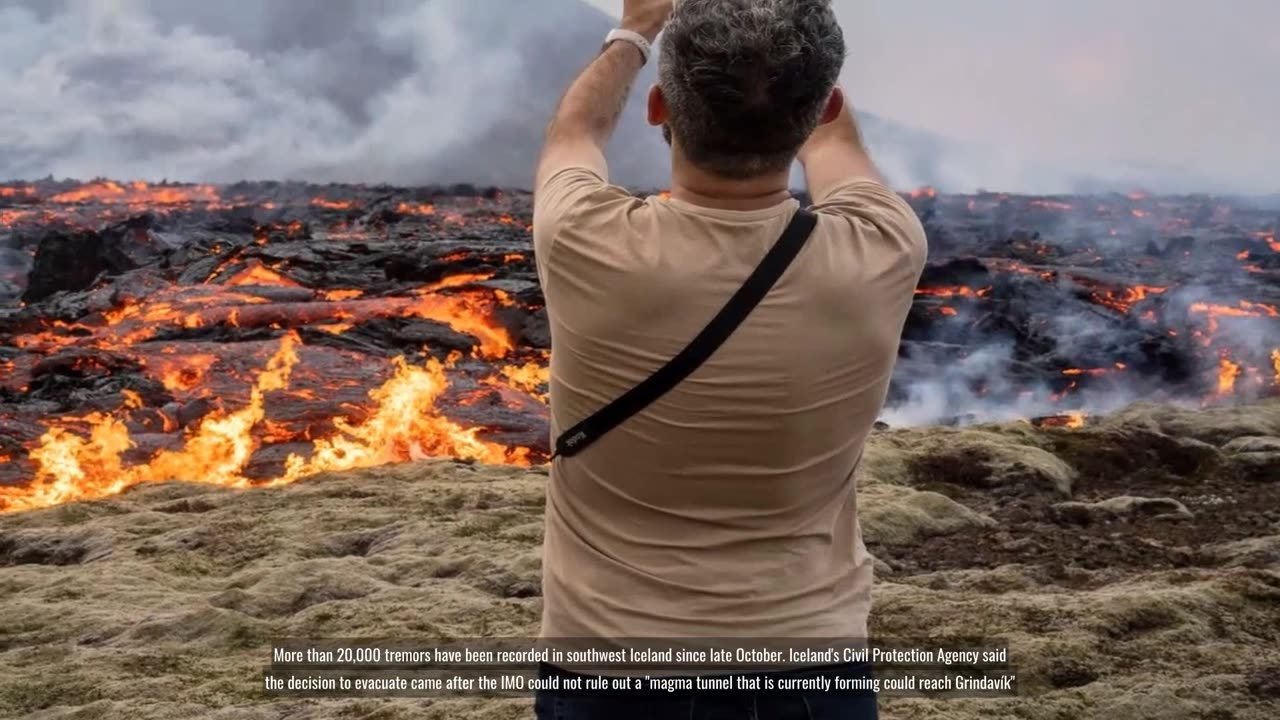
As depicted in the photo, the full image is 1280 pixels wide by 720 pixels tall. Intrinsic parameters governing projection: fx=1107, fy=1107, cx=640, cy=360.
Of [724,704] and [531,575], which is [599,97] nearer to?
[724,704]

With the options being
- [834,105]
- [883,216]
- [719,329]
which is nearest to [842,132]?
[834,105]

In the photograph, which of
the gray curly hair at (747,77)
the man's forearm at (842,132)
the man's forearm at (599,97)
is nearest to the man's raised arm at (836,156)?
the man's forearm at (842,132)

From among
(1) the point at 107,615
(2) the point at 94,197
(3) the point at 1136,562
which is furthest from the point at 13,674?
(2) the point at 94,197

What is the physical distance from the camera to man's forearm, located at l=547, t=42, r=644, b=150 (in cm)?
279

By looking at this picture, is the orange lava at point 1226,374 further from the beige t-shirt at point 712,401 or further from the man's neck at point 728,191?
the man's neck at point 728,191

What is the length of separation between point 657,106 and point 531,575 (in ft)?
20.1

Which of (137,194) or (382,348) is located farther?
(137,194)

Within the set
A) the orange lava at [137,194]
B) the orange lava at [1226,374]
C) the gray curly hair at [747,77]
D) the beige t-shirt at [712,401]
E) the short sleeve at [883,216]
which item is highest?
the orange lava at [137,194]

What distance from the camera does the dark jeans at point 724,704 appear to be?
2.48m

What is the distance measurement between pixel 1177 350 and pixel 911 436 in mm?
18664

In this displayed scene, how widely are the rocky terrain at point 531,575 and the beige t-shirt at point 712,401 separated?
336 cm

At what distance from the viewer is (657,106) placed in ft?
8.55

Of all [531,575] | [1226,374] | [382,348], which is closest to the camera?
[531,575]

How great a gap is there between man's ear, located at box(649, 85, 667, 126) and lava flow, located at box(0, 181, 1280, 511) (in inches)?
458
